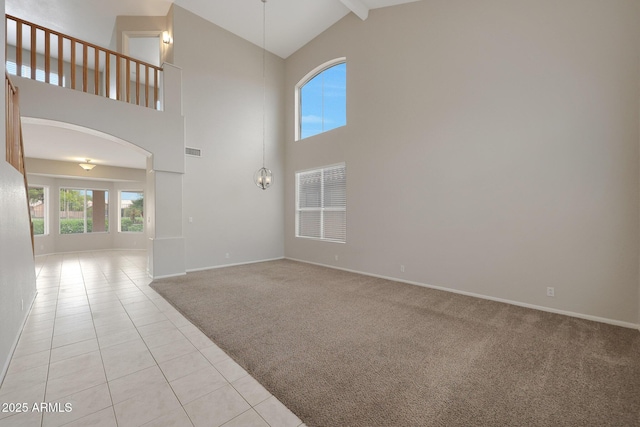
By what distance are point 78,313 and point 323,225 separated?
14.7 feet

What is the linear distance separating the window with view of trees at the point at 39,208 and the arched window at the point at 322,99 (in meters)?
8.39

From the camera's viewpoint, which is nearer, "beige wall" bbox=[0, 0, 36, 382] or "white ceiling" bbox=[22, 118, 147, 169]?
"beige wall" bbox=[0, 0, 36, 382]

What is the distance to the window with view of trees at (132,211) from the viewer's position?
31.4 ft

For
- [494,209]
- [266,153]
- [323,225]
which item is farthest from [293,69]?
[494,209]

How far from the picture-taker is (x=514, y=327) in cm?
287

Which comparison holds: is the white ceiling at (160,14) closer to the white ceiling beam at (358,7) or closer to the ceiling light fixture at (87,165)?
the white ceiling beam at (358,7)

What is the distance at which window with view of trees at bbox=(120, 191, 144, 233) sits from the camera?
9578mm

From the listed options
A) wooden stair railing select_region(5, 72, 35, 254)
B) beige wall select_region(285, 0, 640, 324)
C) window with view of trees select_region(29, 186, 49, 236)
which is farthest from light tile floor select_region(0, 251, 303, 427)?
window with view of trees select_region(29, 186, 49, 236)

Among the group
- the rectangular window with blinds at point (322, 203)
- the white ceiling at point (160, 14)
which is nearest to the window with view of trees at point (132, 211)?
the white ceiling at point (160, 14)

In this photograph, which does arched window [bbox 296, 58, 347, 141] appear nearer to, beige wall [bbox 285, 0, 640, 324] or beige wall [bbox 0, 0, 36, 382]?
beige wall [bbox 285, 0, 640, 324]

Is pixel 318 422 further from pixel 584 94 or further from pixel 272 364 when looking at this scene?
pixel 584 94

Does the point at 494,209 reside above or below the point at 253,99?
below

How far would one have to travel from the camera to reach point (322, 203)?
634cm

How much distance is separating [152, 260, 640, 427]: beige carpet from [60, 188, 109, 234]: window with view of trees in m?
7.63
